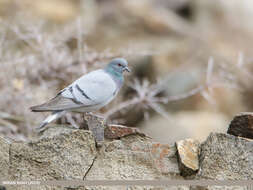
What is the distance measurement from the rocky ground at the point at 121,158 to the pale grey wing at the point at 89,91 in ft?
1.81

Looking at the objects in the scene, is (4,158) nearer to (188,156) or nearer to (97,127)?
(97,127)

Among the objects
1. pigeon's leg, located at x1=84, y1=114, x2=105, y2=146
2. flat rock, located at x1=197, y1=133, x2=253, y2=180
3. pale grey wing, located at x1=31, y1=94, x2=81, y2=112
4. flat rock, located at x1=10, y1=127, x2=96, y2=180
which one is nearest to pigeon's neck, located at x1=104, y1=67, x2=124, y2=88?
pale grey wing, located at x1=31, y1=94, x2=81, y2=112

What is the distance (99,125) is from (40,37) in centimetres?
468

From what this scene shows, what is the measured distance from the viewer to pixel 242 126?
529cm

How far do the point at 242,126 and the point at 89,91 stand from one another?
1788 mm

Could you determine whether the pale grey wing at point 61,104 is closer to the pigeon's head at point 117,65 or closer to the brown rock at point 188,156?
the pigeon's head at point 117,65

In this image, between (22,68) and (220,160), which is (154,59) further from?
(220,160)

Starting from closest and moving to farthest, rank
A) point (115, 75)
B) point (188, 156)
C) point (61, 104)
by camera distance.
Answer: point (188, 156)
point (61, 104)
point (115, 75)

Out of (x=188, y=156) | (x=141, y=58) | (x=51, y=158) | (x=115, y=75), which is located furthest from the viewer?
(x=141, y=58)

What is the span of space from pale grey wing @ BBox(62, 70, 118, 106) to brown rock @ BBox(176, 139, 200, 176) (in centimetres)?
112

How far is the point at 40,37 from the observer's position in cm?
974

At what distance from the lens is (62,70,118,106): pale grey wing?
19.2 feet

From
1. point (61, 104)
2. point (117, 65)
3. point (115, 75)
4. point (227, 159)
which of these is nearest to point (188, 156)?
point (227, 159)

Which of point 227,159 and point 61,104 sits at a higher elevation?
point 61,104
